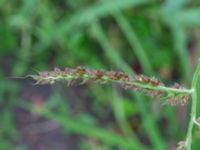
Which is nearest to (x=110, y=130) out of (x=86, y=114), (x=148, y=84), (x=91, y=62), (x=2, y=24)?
(x=86, y=114)

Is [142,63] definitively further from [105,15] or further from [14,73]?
[14,73]

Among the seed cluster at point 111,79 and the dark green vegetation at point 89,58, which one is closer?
the seed cluster at point 111,79

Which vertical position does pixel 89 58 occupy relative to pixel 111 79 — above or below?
above

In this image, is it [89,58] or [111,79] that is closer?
[111,79]

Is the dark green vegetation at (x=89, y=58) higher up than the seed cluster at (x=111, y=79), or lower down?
higher up
